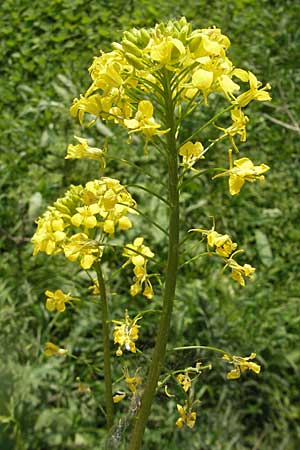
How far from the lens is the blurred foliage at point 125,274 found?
2.10m

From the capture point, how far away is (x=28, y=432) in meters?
1.97

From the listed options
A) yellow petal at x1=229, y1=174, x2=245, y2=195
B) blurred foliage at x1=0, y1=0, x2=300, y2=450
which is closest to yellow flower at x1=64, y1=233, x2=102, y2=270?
yellow petal at x1=229, y1=174, x2=245, y2=195

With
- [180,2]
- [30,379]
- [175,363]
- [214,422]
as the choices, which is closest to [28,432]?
[30,379]

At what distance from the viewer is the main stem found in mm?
972

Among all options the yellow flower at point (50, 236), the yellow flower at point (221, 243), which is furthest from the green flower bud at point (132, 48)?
the yellow flower at point (50, 236)

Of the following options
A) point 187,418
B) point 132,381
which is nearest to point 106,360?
point 132,381

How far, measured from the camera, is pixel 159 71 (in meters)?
0.95

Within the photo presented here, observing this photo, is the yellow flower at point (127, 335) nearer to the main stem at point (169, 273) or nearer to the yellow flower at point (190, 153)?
the main stem at point (169, 273)

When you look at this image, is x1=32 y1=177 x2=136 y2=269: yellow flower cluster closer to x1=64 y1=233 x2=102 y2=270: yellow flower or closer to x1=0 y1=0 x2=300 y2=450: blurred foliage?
x1=64 y1=233 x2=102 y2=270: yellow flower

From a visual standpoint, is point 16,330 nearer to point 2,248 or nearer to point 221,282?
point 2,248

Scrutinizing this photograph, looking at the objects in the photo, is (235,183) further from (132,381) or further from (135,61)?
(132,381)

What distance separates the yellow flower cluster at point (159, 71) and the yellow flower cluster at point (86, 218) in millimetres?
101

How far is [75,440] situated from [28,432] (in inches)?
6.8

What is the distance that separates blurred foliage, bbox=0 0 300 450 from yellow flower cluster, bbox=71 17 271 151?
0.55m
